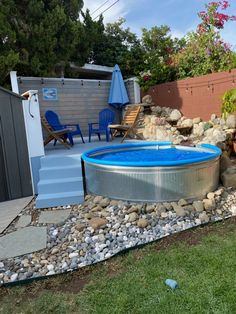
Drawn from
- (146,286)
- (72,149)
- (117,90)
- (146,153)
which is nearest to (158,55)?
(117,90)

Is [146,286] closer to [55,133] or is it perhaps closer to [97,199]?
[97,199]

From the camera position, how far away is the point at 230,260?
2.61 metres

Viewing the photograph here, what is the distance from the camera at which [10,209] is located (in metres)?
4.39

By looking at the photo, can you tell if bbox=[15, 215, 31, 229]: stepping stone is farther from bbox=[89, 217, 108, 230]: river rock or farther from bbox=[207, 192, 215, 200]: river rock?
bbox=[207, 192, 215, 200]: river rock

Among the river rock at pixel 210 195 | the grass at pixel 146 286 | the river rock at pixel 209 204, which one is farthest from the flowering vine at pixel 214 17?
the grass at pixel 146 286

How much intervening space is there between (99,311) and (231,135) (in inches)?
200

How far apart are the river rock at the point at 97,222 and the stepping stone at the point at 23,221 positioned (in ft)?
3.11

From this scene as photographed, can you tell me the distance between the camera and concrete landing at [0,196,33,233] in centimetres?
389

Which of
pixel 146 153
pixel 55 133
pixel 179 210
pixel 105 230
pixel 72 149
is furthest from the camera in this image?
pixel 55 133

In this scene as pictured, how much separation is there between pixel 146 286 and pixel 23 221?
7.39ft

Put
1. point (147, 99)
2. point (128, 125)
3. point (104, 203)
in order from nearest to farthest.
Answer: point (104, 203) < point (128, 125) < point (147, 99)

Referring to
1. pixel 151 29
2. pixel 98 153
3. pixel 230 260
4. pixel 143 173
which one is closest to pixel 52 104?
pixel 98 153

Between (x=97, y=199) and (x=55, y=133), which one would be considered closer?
(x=97, y=199)

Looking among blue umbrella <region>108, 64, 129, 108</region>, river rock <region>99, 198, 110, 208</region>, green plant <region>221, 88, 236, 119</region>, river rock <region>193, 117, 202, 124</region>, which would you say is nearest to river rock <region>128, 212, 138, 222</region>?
river rock <region>99, 198, 110, 208</region>
